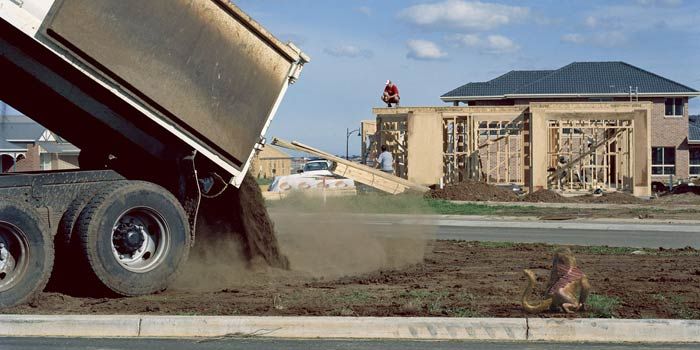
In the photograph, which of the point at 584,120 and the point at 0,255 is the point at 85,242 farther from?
the point at 584,120

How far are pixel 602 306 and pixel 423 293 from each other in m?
1.76

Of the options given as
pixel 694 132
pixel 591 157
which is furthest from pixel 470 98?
pixel 591 157

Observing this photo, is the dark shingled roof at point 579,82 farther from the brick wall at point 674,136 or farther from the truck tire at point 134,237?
the truck tire at point 134,237

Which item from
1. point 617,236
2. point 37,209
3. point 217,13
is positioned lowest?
point 617,236

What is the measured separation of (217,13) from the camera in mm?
9617

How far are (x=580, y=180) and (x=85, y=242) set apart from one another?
98.1 feet

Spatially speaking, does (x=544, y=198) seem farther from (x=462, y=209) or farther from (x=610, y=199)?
(x=462, y=209)

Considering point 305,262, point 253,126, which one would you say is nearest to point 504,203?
point 305,262

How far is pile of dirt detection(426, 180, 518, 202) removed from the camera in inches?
1136

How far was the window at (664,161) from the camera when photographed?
190 feet

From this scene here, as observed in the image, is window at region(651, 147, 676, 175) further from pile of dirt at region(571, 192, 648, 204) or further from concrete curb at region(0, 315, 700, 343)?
concrete curb at region(0, 315, 700, 343)

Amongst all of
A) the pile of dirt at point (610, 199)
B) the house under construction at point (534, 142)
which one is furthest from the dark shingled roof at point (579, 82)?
the pile of dirt at point (610, 199)

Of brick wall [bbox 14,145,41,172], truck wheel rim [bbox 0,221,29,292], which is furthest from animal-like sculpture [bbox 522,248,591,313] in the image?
brick wall [bbox 14,145,41,172]

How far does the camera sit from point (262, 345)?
745 centimetres
